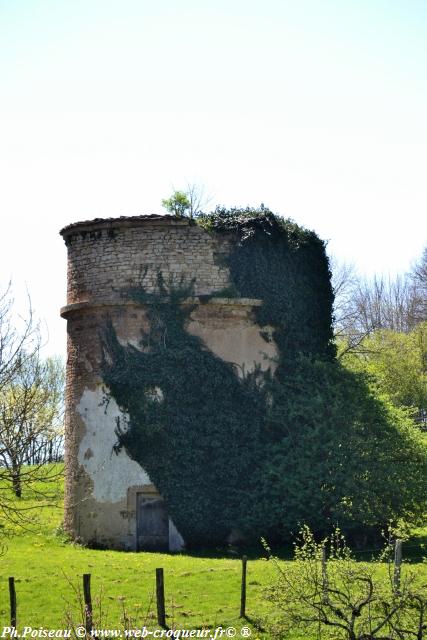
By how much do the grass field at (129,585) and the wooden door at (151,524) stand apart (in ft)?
3.03

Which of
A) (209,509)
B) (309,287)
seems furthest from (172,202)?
(209,509)

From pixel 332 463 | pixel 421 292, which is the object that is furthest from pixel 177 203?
pixel 421 292

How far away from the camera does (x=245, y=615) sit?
1320cm

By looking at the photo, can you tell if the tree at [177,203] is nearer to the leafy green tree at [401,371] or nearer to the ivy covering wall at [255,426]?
the ivy covering wall at [255,426]

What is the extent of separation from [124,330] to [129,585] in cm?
773

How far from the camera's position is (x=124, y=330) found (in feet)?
71.4

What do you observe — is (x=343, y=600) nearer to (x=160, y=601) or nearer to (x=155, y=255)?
(x=160, y=601)

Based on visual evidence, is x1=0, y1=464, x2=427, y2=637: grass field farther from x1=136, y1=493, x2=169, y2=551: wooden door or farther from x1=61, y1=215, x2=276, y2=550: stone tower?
x1=61, y1=215, x2=276, y2=550: stone tower

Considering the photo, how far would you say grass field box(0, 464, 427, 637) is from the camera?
43.0 ft

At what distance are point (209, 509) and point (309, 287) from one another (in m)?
6.45

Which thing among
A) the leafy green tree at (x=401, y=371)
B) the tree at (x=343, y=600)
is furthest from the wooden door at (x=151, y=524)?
the leafy green tree at (x=401, y=371)

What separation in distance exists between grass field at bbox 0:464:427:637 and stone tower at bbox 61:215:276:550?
1148 millimetres

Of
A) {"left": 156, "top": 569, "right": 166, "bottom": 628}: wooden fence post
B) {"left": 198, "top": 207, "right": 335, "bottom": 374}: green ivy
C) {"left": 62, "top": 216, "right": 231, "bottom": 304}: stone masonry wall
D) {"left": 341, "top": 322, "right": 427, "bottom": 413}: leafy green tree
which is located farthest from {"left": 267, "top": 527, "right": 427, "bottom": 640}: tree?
{"left": 341, "top": 322, "right": 427, "bottom": 413}: leafy green tree

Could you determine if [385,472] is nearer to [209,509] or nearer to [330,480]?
[330,480]
